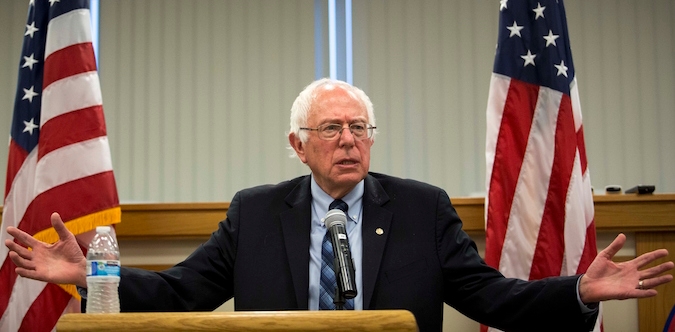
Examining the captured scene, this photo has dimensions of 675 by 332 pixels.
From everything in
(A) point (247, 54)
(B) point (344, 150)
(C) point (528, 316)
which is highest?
(A) point (247, 54)

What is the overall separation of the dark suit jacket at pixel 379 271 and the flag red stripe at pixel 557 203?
0.83 metres

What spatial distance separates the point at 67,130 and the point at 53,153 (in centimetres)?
14

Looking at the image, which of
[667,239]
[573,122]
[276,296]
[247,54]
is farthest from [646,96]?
[276,296]

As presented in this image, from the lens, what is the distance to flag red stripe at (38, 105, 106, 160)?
3961 mm

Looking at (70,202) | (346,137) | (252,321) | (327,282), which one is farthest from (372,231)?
(70,202)

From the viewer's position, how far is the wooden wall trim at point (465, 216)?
4.22 m

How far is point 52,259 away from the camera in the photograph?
258 centimetres

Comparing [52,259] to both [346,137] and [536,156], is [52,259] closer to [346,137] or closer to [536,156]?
[346,137]

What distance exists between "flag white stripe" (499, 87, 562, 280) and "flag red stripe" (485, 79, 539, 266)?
0.03 m

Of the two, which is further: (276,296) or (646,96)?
(646,96)

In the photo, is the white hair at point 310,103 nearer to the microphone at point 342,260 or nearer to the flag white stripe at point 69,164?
the microphone at point 342,260

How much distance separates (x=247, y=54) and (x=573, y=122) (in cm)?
297

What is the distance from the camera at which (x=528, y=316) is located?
275 cm

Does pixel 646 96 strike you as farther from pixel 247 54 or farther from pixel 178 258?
pixel 178 258
